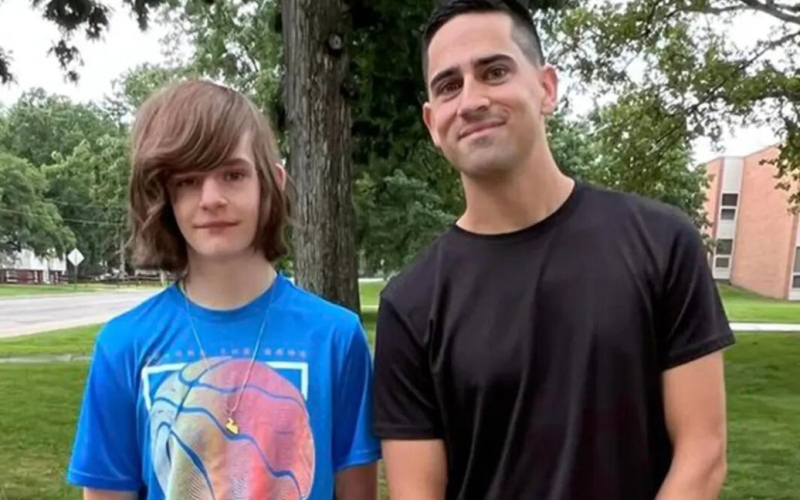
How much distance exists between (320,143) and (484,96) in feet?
11.0

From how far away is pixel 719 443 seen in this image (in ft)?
5.51

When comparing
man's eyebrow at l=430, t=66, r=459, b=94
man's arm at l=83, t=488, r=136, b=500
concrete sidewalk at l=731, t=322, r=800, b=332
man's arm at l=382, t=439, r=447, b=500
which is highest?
man's eyebrow at l=430, t=66, r=459, b=94

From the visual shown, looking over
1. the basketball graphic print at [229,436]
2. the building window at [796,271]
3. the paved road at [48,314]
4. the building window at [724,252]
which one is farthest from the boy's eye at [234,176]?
the building window at [724,252]

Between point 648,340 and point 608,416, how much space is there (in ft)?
0.51

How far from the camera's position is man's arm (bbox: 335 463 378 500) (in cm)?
179

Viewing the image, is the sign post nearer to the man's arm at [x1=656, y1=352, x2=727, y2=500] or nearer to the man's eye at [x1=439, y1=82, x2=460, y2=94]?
the man's eye at [x1=439, y1=82, x2=460, y2=94]

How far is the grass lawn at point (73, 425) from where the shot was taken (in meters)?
6.33

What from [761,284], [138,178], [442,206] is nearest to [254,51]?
[442,206]

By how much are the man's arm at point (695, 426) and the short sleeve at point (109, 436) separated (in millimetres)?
996

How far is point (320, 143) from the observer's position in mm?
5008

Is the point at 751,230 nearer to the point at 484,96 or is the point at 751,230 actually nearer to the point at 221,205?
the point at 484,96

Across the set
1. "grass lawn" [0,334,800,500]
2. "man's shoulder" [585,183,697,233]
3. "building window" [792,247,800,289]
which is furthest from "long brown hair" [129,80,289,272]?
"building window" [792,247,800,289]

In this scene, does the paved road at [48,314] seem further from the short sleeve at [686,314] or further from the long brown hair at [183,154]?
the short sleeve at [686,314]

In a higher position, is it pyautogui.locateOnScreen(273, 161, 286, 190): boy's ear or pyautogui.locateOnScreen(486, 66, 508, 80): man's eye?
pyautogui.locateOnScreen(486, 66, 508, 80): man's eye
